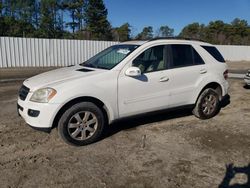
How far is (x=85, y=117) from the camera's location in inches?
177

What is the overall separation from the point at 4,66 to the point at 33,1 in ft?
109

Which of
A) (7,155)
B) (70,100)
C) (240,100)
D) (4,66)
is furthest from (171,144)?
(4,66)

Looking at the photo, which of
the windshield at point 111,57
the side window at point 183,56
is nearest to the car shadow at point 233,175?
the side window at point 183,56

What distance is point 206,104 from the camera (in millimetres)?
6109

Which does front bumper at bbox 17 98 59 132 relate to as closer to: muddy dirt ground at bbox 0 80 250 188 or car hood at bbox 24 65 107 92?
car hood at bbox 24 65 107 92

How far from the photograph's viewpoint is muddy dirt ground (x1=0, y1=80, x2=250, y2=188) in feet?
11.5

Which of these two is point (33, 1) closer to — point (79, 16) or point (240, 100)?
point (79, 16)

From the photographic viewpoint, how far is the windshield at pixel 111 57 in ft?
16.4

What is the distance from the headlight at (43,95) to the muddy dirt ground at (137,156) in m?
0.84

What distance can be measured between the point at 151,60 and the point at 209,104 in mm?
1898

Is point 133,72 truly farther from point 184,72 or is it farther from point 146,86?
point 184,72

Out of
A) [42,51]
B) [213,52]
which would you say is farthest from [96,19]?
[213,52]

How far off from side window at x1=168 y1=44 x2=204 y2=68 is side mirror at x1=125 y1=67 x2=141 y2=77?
0.98 meters

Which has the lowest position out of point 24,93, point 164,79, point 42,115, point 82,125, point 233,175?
point 233,175
